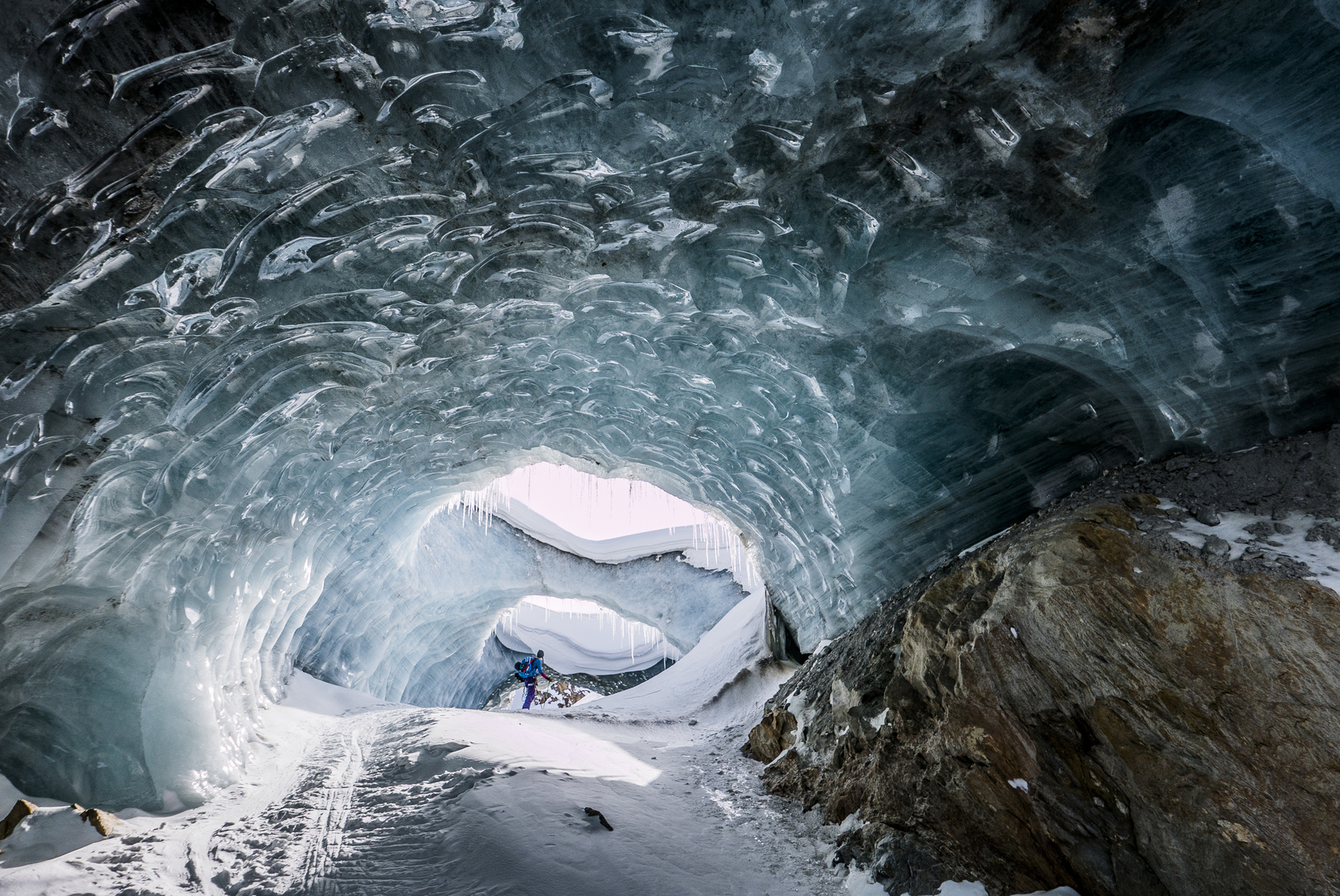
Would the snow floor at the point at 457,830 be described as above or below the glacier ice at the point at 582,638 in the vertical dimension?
above

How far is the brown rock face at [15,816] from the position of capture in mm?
3826

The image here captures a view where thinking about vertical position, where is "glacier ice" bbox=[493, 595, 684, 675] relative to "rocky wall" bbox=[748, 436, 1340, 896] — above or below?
below

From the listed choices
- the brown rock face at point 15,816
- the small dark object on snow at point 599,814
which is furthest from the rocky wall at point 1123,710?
the brown rock face at point 15,816

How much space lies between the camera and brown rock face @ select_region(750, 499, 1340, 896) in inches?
91.8

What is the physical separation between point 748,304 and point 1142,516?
8.03ft

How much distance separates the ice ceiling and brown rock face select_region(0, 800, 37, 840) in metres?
0.41

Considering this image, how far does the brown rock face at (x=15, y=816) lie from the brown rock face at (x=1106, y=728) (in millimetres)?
4944

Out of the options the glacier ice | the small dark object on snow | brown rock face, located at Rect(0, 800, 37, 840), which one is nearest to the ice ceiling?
brown rock face, located at Rect(0, 800, 37, 840)

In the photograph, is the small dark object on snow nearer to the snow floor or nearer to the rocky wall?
the snow floor

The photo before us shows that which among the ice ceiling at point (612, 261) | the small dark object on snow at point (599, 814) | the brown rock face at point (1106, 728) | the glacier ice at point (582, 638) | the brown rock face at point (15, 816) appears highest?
the ice ceiling at point (612, 261)

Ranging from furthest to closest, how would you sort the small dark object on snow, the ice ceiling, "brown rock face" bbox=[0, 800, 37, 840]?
1. the small dark object on snow
2. "brown rock face" bbox=[0, 800, 37, 840]
3. the ice ceiling

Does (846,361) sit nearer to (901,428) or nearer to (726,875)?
(901,428)

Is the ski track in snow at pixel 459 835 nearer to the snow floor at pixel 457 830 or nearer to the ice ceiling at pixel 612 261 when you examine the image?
the snow floor at pixel 457 830

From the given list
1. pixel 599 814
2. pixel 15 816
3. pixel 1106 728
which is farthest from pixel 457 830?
pixel 1106 728
